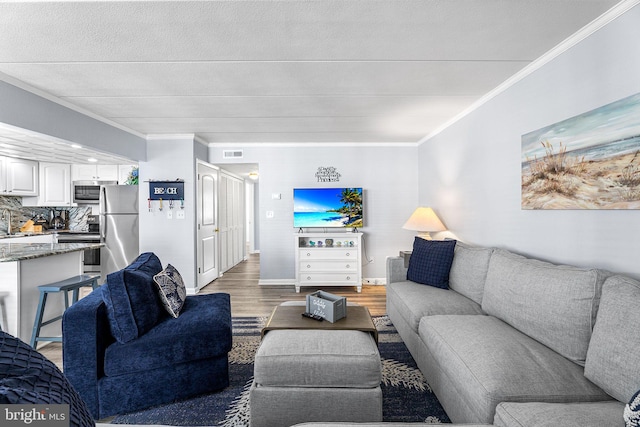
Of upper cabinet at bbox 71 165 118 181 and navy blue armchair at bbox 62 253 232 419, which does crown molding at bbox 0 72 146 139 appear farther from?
navy blue armchair at bbox 62 253 232 419

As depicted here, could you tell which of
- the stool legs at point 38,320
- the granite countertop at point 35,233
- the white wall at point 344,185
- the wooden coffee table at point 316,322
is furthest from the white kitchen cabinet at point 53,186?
the wooden coffee table at point 316,322

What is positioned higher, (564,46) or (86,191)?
(564,46)

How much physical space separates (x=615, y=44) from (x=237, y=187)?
20.7ft

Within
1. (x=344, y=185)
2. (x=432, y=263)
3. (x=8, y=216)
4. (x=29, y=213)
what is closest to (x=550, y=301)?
(x=432, y=263)

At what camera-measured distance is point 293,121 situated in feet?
12.6

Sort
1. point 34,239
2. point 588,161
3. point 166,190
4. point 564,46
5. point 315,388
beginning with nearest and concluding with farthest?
1. point 315,388
2. point 588,161
3. point 564,46
4. point 166,190
5. point 34,239

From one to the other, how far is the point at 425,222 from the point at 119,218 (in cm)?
453

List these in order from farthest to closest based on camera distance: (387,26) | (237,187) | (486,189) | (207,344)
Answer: (237,187), (486,189), (207,344), (387,26)

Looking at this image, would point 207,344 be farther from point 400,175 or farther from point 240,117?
point 400,175

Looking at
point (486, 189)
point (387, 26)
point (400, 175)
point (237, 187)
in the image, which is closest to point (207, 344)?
point (387, 26)

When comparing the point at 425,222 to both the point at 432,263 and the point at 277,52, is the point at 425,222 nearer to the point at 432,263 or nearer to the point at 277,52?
the point at 432,263

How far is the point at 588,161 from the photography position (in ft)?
6.24

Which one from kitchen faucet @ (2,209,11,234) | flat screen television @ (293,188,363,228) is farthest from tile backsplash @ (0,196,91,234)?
flat screen television @ (293,188,363,228)

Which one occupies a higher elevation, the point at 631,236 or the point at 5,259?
the point at 631,236
